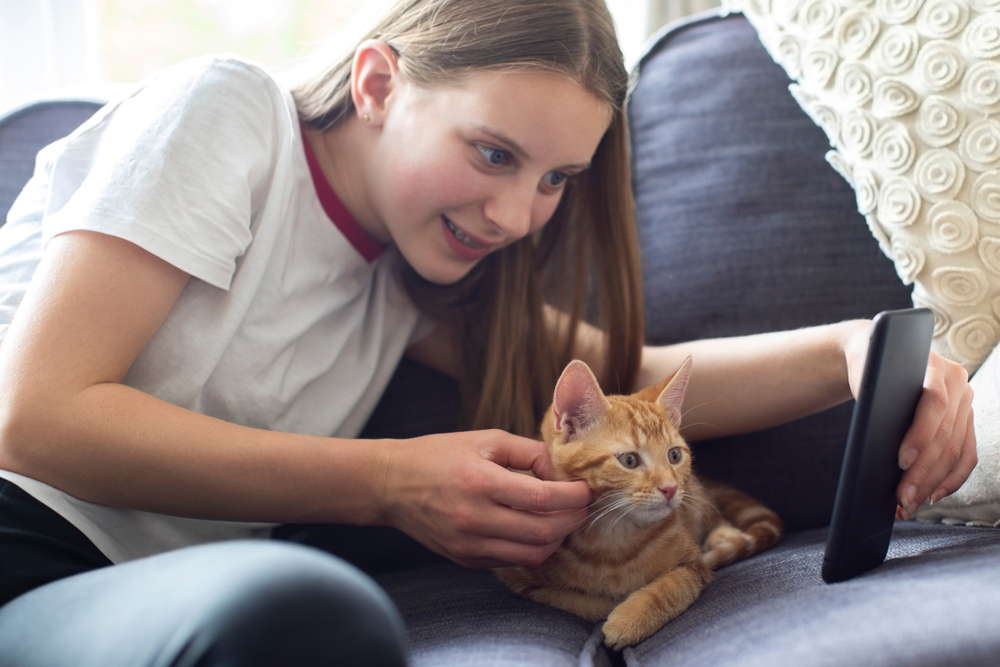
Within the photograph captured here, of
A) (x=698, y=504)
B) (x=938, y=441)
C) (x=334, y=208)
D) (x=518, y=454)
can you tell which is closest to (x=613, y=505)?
(x=518, y=454)

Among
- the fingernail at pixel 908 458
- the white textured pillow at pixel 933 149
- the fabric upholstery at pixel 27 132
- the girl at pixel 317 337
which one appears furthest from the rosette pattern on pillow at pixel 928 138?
the fabric upholstery at pixel 27 132

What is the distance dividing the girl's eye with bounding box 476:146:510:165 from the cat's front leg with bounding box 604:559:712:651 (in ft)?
2.07

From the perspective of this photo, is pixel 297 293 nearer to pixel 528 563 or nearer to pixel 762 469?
pixel 528 563

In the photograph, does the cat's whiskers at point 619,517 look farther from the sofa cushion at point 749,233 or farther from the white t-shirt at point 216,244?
the white t-shirt at point 216,244

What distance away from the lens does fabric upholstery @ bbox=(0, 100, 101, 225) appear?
3.83ft

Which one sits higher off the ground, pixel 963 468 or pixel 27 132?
pixel 27 132

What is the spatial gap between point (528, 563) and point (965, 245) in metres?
0.84

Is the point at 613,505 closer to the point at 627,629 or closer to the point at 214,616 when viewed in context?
the point at 627,629

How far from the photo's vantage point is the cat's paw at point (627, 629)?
0.76m

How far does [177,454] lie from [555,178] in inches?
26.7

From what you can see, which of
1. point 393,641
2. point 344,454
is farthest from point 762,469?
point 393,641

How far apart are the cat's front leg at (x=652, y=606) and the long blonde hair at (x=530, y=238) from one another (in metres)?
0.39

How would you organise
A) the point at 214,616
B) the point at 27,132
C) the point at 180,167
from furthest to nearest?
the point at 27,132
the point at 180,167
the point at 214,616

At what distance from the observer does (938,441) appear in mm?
784
